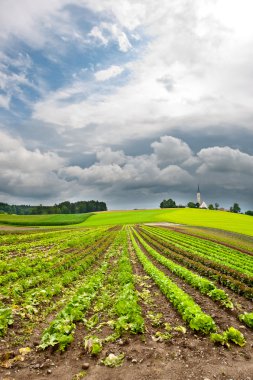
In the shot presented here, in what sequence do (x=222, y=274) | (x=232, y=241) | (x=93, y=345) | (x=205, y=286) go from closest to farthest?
(x=93, y=345) < (x=205, y=286) < (x=222, y=274) < (x=232, y=241)

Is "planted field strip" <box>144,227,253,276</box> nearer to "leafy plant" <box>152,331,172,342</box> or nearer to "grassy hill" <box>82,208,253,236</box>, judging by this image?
"leafy plant" <box>152,331,172,342</box>

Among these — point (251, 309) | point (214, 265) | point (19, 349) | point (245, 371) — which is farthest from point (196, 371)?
point (214, 265)

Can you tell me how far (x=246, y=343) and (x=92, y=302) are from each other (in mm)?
6727

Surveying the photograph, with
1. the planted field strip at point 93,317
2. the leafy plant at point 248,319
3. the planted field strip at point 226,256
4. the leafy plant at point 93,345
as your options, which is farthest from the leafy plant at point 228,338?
the planted field strip at point 226,256

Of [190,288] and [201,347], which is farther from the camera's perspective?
[190,288]

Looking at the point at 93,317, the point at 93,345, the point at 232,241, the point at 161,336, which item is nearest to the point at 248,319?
the point at 161,336

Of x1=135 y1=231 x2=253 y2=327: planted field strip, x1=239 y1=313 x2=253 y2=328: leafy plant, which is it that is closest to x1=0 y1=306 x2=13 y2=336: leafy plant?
x1=135 y1=231 x2=253 y2=327: planted field strip

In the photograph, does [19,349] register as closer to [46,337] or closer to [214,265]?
[46,337]

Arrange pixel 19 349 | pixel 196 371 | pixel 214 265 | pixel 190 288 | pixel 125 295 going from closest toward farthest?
1. pixel 196 371
2. pixel 19 349
3. pixel 125 295
4. pixel 190 288
5. pixel 214 265

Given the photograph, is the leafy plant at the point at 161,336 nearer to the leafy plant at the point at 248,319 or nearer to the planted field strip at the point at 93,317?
the planted field strip at the point at 93,317

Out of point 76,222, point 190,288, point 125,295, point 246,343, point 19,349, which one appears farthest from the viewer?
point 76,222

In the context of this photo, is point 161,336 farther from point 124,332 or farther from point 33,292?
point 33,292

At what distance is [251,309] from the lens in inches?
513

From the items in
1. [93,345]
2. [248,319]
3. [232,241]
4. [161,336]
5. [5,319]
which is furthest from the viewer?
[232,241]
